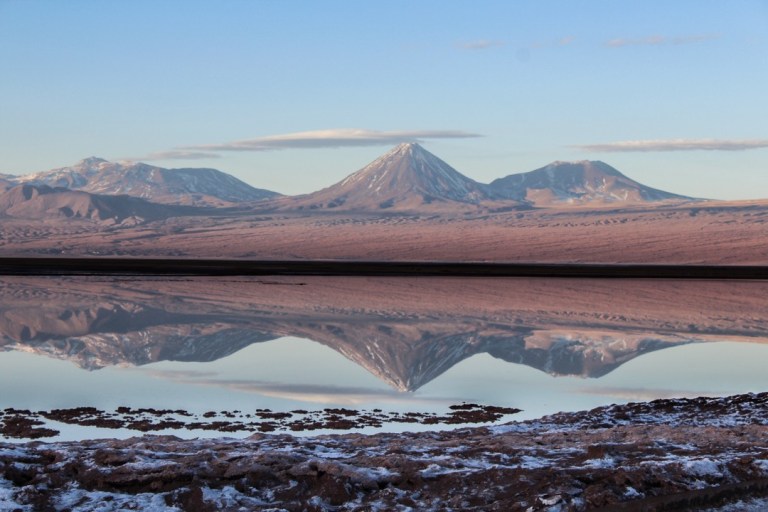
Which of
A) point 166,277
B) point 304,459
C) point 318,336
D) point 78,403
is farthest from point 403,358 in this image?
point 166,277

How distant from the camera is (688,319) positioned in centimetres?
3172

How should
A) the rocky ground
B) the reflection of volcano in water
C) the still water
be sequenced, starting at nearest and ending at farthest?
the rocky ground, the still water, the reflection of volcano in water

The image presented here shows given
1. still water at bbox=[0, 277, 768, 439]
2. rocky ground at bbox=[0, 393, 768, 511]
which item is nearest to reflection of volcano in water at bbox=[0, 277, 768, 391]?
still water at bbox=[0, 277, 768, 439]

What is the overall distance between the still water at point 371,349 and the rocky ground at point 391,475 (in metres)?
3.46

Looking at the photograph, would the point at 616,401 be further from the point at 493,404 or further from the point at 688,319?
the point at 688,319

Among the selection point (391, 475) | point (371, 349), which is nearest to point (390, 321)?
point (371, 349)

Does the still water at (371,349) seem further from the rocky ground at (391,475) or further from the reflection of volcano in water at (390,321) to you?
the rocky ground at (391,475)

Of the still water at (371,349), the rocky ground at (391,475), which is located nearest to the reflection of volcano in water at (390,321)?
the still water at (371,349)

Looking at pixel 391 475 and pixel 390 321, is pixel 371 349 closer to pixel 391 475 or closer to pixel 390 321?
pixel 390 321

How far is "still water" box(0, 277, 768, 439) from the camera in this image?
16.6 metres

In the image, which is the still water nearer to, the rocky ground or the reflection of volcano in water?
the reflection of volcano in water

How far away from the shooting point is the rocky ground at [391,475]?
8156 mm

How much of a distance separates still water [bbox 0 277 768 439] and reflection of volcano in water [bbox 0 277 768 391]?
0.07 m

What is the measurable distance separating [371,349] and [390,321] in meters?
6.69
